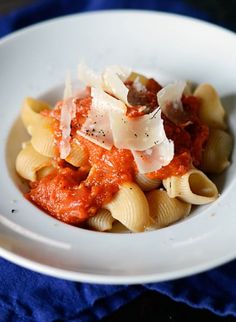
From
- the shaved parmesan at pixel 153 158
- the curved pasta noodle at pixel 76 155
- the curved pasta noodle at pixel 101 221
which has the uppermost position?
the shaved parmesan at pixel 153 158

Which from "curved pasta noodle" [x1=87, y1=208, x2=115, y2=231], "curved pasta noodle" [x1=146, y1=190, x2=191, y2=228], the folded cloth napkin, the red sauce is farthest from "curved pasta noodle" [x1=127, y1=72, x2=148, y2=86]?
the folded cloth napkin

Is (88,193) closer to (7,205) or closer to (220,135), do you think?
(7,205)

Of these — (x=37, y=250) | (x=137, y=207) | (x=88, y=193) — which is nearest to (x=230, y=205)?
(x=137, y=207)

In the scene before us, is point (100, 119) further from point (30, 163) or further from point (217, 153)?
point (217, 153)

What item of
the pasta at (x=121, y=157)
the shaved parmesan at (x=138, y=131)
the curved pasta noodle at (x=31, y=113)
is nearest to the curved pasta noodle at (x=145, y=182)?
the pasta at (x=121, y=157)

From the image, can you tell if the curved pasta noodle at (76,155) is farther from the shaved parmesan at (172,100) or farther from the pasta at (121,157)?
the shaved parmesan at (172,100)

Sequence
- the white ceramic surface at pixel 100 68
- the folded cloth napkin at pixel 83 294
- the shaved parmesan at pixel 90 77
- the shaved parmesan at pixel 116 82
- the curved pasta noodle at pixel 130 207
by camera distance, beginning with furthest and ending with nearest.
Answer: the shaved parmesan at pixel 90 77 < the shaved parmesan at pixel 116 82 < the curved pasta noodle at pixel 130 207 < the folded cloth napkin at pixel 83 294 < the white ceramic surface at pixel 100 68

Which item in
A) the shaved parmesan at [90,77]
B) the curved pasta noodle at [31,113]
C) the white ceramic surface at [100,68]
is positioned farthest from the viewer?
the curved pasta noodle at [31,113]
